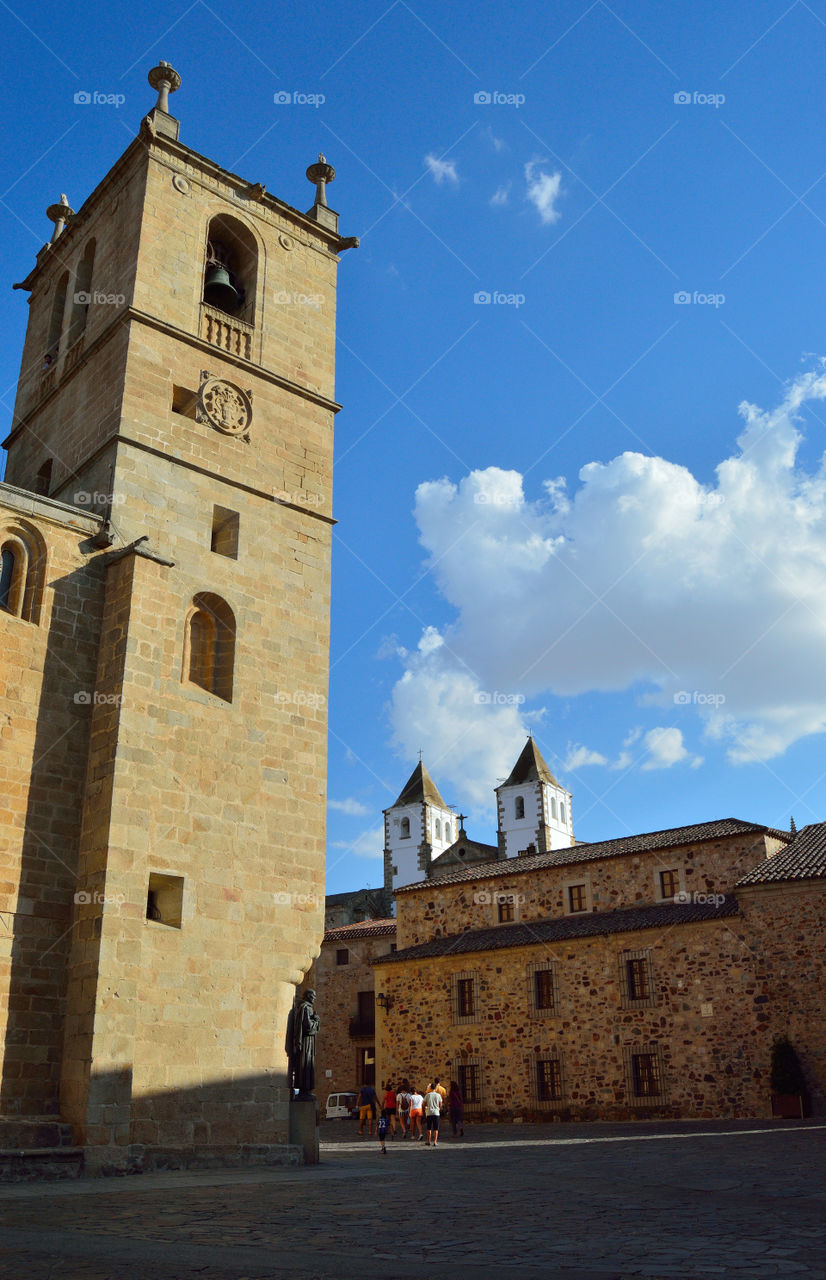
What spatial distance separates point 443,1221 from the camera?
22.8ft

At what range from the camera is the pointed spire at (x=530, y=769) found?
6925 cm

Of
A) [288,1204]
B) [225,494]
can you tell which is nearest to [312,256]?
[225,494]

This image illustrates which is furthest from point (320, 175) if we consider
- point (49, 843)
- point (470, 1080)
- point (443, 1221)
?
point (470, 1080)

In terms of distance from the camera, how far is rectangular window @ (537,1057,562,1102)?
25906 millimetres

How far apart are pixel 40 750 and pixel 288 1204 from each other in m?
6.59

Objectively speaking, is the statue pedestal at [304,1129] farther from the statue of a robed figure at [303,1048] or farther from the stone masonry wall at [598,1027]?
the stone masonry wall at [598,1027]

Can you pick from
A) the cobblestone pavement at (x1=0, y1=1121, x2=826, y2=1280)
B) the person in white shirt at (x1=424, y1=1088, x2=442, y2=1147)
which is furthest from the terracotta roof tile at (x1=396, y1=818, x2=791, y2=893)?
the cobblestone pavement at (x1=0, y1=1121, x2=826, y2=1280)

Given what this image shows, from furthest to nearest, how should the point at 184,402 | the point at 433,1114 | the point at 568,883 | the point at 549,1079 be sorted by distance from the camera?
the point at 568,883 < the point at 549,1079 < the point at 433,1114 < the point at 184,402

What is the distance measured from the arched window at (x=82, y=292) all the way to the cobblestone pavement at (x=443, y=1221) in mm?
13304

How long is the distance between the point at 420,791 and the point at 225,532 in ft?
193

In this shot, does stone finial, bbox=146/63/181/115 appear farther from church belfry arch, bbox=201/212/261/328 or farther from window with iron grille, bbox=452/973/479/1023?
window with iron grille, bbox=452/973/479/1023

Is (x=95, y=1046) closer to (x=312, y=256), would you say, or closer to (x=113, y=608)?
(x=113, y=608)

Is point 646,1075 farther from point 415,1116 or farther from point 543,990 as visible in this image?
point 415,1116

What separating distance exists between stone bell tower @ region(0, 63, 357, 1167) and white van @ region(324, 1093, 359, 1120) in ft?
70.1
